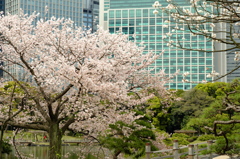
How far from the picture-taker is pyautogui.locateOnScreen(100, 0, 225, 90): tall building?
13025 centimetres

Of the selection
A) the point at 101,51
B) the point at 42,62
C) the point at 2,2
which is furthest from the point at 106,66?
the point at 2,2

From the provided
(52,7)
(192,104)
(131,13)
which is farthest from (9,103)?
(131,13)

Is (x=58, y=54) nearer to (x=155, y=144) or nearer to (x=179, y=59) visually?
(x=155, y=144)

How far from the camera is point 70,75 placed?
44.0 ft

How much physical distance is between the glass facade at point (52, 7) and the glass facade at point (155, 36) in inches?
533

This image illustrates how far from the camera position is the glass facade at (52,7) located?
118375mm

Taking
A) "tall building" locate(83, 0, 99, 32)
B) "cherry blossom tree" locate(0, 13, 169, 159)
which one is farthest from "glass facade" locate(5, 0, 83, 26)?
"cherry blossom tree" locate(0, 13, 169, 159)

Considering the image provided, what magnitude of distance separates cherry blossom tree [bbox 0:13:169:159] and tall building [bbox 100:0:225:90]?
113 meters

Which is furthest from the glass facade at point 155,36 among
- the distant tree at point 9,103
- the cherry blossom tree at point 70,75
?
the distant tree at point 9,103

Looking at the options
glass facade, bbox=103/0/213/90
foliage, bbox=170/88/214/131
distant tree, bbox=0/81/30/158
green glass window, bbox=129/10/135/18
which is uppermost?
green glass window, bbox=129/10/135/18

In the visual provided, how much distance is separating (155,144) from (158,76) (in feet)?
10.8

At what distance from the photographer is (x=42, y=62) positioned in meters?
15.6

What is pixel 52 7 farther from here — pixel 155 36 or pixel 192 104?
pixel 192 104

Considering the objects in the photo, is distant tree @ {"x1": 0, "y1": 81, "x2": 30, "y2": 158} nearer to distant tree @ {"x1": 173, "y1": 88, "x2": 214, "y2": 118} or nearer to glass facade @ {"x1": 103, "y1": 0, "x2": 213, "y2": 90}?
distant tree @ {"x1": 173, "y1": 88, "x2": 214, "y2": 118}
